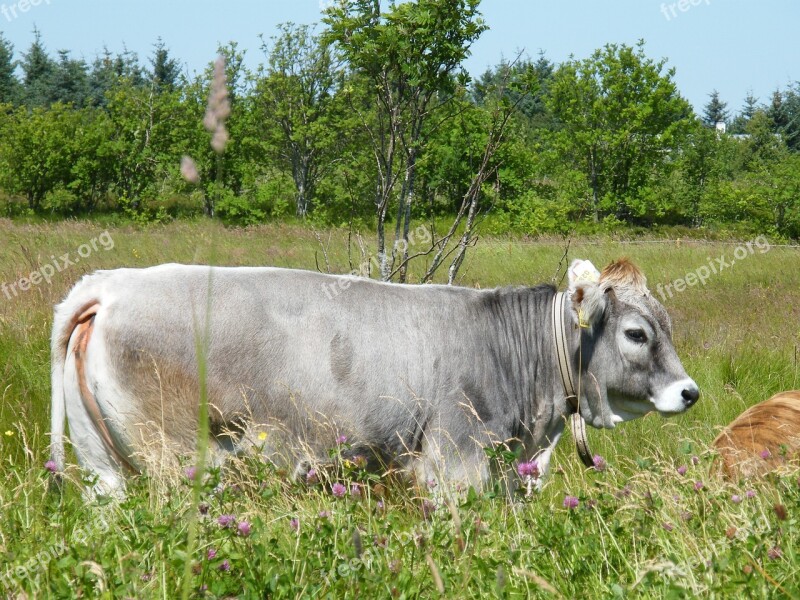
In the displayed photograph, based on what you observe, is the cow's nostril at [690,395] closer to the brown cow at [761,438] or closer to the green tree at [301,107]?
the brown cow at [761,438]

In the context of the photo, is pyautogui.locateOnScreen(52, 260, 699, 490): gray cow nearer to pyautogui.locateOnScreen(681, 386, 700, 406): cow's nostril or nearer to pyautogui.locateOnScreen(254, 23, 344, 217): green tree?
pyautogui.locateOnScreen(681, 386, 700, 406): cow's nostril

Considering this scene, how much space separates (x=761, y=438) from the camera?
4.11 m

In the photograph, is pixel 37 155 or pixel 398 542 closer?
pixel 398 542

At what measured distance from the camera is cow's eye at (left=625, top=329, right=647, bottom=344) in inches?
185

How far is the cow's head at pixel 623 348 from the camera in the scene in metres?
4.67

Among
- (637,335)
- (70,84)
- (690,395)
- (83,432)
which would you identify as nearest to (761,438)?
(690,395)

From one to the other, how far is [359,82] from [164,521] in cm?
550

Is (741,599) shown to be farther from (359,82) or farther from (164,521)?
(359,82)

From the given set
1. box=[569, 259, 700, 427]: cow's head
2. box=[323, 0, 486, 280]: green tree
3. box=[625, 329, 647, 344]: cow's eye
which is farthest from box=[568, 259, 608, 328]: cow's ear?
box=[323, 0, 486, 280]: green tree

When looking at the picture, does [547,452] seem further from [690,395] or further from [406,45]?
[406,45]

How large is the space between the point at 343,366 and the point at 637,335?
168 centimetres

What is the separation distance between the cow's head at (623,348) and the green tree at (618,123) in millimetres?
35414
